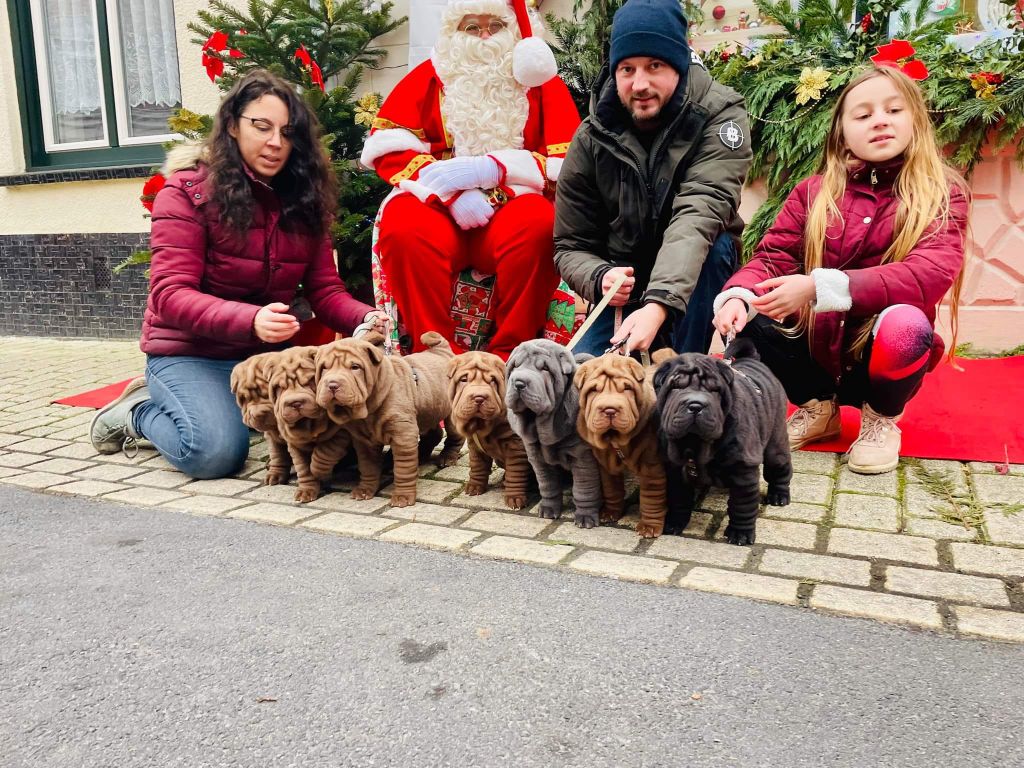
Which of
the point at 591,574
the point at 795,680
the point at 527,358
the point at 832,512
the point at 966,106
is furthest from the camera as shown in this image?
the point at 966,106

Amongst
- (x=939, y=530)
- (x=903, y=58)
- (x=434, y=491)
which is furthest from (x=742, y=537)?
(x=903, y=58)

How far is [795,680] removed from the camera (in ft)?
6.55

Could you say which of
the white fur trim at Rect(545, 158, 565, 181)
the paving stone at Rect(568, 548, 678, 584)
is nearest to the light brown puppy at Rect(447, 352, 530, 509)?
the paving stone at Rect(568, 548, 678, 584)

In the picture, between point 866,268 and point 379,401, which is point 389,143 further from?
point 866,268

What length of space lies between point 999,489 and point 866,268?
1.01 m

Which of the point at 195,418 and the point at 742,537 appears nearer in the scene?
the point at 742,537

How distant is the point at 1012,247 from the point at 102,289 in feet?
25.1

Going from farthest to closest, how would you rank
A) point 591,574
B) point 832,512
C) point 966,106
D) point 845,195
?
1. point 966,106
2. point 845,195
3. point 832,512
4. point 591,574

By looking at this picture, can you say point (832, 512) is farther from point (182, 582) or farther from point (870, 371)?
point (182, 582)

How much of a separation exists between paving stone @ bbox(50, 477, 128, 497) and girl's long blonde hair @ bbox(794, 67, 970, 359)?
3142 mm

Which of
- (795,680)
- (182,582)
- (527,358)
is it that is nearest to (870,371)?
(527,358)

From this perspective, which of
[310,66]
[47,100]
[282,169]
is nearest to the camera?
[282,169]

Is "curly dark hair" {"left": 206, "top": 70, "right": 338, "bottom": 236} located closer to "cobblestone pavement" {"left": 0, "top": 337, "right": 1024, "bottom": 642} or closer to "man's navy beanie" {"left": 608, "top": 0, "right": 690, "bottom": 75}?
"cobblestone pavement" {"left": 0, "top": 337, "right": 1024, "bottom": 642}

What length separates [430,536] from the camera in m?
3.02
